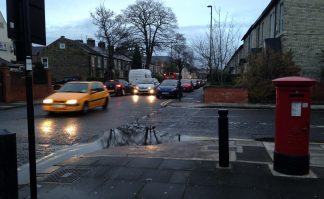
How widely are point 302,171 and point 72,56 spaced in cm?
5578

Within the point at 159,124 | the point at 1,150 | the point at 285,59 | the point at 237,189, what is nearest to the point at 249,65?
the point at 285,59

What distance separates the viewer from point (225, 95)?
2261 centimetres

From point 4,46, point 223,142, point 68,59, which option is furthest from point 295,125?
point 68,59

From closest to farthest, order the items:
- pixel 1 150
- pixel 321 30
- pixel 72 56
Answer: pixel 1 150, pixel 321 30, pixel 72 56

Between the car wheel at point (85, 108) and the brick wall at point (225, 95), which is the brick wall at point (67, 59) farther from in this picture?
the car wheel at point (85, 108)

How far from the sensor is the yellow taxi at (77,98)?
644 inches

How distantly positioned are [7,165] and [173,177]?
2.46m

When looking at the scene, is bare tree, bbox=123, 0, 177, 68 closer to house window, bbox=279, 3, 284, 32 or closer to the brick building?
the brick building

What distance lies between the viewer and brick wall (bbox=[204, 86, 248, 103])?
22.3m

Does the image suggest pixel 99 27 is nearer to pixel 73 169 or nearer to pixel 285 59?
pixel 285 59

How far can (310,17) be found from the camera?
A: 947 inches

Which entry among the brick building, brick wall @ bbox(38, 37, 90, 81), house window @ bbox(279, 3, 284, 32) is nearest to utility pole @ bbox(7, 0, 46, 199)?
house window @ bbox(279, 3, 284, 32)

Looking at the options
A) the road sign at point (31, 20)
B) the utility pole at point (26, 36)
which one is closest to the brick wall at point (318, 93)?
the road sign at point (31, 20)

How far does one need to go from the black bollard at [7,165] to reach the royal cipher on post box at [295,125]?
4093mm
